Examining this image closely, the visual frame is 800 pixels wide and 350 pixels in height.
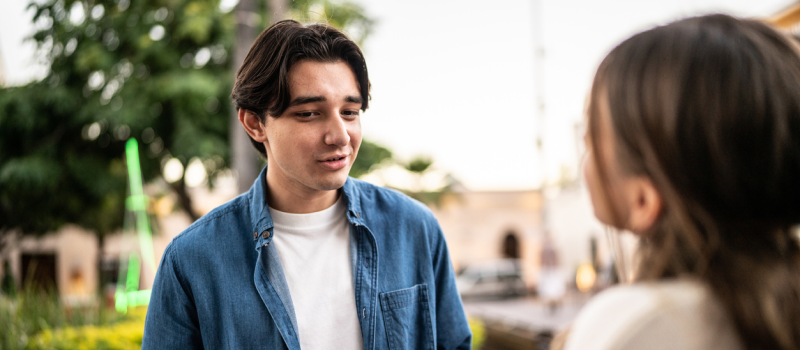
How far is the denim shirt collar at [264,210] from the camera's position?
5.98 feet

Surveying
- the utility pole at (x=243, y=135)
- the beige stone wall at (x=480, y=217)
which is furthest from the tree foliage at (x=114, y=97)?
the beige stone wall at (x=480, y=217)

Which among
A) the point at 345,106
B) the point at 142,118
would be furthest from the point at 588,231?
the point at 345,106

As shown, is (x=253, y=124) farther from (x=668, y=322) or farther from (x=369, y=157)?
(x=369, y=157)

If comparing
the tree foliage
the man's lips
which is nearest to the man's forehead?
the man's lips

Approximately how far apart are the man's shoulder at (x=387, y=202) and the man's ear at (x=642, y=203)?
3.45 feet

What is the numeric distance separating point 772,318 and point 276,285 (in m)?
1.28

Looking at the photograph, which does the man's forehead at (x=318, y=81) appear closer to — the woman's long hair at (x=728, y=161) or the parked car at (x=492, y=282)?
the woman's long hair at (x=728, y=161)

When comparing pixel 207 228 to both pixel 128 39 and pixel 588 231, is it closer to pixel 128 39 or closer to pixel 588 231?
pixel 128 39

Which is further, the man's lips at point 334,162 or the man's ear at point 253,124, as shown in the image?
the man's ear at point 253,124

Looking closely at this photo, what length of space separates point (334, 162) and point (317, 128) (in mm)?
116

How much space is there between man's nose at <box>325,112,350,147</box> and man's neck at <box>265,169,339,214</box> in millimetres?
192

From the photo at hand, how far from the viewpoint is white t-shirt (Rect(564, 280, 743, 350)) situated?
869 millimetres

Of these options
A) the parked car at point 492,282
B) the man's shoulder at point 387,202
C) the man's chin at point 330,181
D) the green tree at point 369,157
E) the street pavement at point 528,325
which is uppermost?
the man's chin at point 330,181

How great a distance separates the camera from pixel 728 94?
899mm
